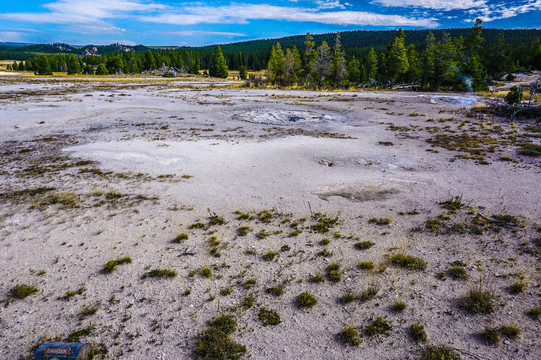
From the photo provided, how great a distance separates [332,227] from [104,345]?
299 inches

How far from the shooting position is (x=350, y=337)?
579 centimetres

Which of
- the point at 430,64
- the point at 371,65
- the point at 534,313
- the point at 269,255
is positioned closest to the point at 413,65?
the point at 430,64

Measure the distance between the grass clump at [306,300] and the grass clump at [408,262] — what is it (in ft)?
9.85

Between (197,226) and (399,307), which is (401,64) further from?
(399,307)

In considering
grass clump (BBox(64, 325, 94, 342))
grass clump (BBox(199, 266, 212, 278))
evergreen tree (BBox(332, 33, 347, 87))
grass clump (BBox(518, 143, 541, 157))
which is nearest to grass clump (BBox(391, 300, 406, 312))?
grass clump (BBox(199, 266, 212, 278))

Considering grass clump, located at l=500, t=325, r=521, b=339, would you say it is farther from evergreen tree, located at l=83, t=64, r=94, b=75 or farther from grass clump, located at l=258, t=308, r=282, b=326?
evergreen tree, located at l=83, t=64, r=94, b=75

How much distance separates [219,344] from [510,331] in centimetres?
622

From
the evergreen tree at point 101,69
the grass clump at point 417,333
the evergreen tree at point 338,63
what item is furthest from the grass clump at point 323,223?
the evergreen tree at point 101,69

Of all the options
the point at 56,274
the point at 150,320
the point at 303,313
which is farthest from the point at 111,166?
the point at 303,313

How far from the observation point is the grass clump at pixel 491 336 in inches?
219

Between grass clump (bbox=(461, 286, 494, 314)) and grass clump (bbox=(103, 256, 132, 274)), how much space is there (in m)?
9.38

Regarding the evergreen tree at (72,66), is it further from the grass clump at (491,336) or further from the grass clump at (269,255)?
the grass clump at (491,336)

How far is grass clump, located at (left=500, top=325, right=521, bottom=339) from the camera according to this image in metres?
5.69

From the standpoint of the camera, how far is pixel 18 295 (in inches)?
274
